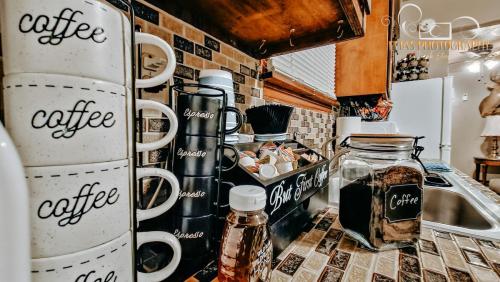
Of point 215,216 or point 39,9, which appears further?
point 215,216

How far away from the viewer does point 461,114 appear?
5445 mm

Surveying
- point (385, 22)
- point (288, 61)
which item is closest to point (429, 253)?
point (288, 61)

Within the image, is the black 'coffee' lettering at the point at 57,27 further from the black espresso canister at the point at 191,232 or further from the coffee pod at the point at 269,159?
the coffee pod at the point at 269,159

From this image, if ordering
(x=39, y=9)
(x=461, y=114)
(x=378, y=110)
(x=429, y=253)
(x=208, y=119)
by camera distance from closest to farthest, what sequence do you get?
(x=39, y=9) < (x=208, y=119) < (x=429, y=253) < (x=378, y=110) < (x=461, y=114)

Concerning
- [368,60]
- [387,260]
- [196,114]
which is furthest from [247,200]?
[368,60]

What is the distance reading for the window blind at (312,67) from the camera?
1243mm

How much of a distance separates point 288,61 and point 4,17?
1218 millimetres

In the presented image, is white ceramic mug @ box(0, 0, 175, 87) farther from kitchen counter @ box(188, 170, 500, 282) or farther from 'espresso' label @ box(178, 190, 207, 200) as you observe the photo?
kitchen counter @ box(188, 170, 500, 282)

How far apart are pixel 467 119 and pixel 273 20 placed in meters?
7.02

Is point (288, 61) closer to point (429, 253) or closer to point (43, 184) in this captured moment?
point (429, 253)

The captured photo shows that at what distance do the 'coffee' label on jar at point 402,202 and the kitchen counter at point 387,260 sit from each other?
86mm

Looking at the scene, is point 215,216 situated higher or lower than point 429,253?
higher

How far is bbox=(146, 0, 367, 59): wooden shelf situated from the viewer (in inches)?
25.7

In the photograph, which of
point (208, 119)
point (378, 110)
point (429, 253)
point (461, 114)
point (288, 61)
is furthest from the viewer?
point (461, 114)
